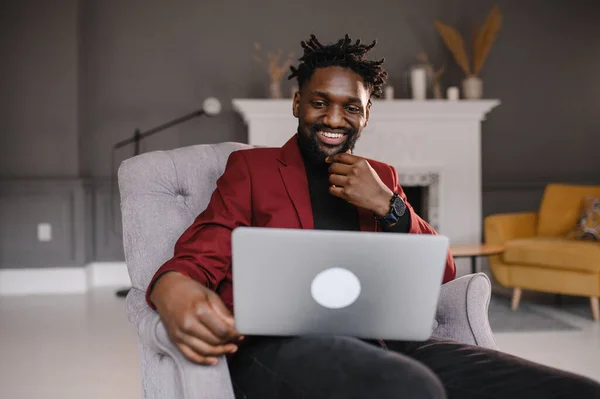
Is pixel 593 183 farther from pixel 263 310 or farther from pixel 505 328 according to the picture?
pixel 263 310

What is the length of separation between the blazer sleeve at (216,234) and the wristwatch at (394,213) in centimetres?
30

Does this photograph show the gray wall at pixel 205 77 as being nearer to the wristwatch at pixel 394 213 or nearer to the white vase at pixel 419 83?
the white vase at pixel 419 83

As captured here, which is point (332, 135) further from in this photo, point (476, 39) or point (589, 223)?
point (476, 39)

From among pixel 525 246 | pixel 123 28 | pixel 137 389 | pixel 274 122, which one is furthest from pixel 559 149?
pixel 137 389

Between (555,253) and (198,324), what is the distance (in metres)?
3.23

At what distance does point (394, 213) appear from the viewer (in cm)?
130

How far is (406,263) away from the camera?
3.14 ft

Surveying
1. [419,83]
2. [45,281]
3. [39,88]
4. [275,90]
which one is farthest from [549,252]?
[39,88]

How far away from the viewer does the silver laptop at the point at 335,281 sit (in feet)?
3.06

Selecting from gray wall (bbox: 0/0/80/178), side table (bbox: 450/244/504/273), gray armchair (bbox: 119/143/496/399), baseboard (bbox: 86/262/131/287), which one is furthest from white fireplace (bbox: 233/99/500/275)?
gray armchair (bbox: 119/143/496/399)

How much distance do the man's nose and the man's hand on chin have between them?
0.40 feet

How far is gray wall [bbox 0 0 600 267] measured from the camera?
4.73m

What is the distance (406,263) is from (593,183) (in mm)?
5081

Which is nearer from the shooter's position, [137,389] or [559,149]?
[137,389]
